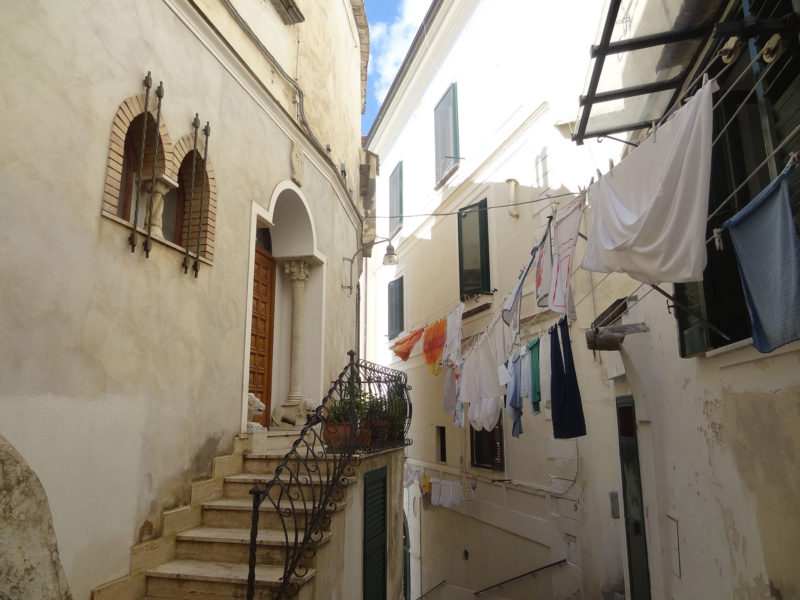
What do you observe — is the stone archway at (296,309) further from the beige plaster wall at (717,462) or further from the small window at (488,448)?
the beige plaster wall at (717,462)

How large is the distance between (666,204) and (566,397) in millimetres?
3496

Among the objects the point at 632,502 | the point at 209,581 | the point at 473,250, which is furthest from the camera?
the point at 473,250

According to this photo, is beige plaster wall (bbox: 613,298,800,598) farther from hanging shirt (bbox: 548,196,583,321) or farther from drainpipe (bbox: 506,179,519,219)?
drainpipe (bbox: 506,179,519,219)

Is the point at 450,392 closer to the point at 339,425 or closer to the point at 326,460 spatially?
the point at 339,425

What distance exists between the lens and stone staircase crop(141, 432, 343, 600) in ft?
15.3

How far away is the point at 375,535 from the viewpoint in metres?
7.05

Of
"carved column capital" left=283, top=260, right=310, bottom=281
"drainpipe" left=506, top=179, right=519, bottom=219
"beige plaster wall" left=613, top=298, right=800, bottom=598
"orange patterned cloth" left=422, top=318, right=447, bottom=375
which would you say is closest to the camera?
"beige plaster wall" left=613, top=298, right=800, bottom=598

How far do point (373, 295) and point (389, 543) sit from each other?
15645 mm

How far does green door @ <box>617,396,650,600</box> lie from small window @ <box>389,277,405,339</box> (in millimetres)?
11554

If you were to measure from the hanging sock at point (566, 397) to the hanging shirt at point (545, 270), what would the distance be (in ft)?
0.98

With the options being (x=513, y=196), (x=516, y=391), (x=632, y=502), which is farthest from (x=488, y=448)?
(x=632, y=502)

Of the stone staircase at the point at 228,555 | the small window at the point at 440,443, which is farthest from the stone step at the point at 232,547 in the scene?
the small window at the point at 440,443

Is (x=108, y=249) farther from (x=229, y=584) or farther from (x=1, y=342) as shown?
(x=229, y=584)

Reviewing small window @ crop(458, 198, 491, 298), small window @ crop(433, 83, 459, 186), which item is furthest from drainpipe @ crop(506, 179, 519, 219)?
small window @ crop(433, 83, 459, 186)
